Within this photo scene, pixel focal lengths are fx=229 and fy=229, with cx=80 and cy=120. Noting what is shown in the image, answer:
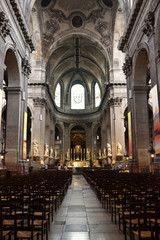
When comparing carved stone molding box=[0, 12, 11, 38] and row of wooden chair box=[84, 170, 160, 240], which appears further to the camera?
carved stone molding box=[0, 12, 11, 38]

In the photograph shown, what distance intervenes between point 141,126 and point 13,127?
1077 cm

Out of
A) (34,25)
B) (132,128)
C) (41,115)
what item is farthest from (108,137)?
(34,25)

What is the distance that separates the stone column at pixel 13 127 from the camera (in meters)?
18.5

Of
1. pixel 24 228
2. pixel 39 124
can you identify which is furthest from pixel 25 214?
pixel 39 124

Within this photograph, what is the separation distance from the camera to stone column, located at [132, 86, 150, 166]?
62.7ft

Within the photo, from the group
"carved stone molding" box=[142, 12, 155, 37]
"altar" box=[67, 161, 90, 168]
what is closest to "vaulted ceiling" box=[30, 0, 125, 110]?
"carved stone molding" box=[142, 12, 155, 37]

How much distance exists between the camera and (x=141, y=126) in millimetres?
19484

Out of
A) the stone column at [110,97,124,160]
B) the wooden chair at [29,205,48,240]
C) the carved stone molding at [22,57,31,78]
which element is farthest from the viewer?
the stone column at [110,97,124,160]

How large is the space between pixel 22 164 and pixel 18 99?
5543 mm

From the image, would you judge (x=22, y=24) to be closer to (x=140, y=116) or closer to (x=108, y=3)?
(x=140, y=116)

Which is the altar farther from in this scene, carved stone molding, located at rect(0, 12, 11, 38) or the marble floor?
the marble floor

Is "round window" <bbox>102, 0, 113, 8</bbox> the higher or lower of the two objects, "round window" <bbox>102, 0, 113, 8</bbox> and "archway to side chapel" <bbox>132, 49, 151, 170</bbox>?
the higher

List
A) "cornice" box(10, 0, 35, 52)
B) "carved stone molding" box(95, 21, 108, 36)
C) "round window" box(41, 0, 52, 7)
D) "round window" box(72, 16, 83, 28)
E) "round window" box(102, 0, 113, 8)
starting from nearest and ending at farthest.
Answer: "cornice" box(10, 0, 35, 52) → "round window" box(41, 0, 52, 7) → "round window" box(102, 0, 113, 8) → "carved stone molding" box(95, 21, 108, 36) → "round window" box(72, 16, 83, 28)

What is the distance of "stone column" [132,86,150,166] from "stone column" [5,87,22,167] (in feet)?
32.6
